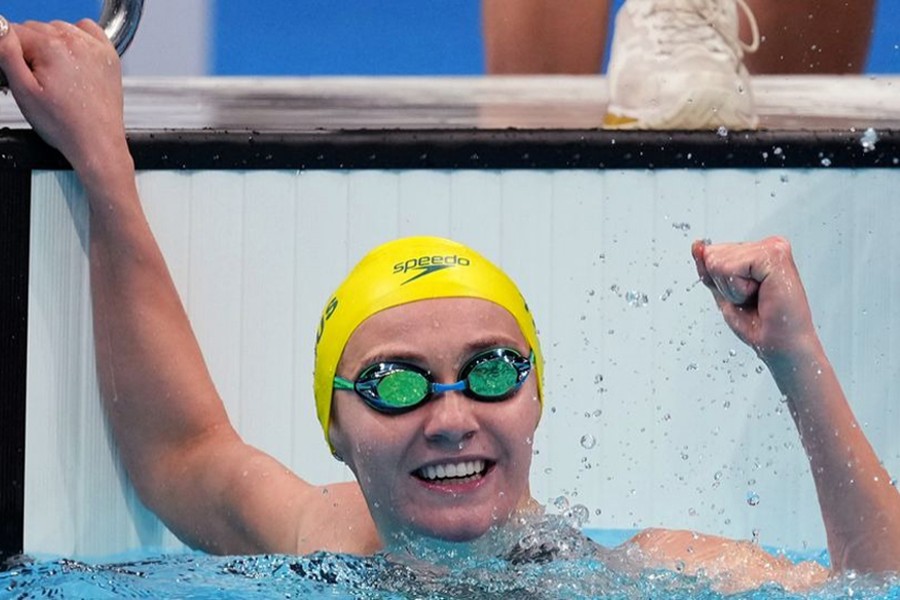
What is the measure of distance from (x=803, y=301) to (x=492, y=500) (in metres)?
0.50

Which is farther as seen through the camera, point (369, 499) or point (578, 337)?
point (578, 337)

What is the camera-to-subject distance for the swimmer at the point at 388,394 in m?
1.76

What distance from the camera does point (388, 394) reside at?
196cm

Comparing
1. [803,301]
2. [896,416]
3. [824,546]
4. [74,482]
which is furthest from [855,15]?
[74,482]

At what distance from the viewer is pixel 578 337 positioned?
256cm

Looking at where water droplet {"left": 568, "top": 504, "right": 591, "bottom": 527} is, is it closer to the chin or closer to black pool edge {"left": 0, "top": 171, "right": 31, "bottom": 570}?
the chin

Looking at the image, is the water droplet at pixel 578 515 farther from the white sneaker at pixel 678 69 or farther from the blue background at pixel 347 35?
the blue background at pixel 347 35

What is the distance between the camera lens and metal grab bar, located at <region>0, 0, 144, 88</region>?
2479 mm

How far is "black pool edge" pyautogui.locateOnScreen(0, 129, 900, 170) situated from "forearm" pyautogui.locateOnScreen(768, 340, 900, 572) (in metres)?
0.84

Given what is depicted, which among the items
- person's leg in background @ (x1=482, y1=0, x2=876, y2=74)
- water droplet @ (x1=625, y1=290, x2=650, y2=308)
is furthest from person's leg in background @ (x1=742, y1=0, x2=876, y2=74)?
water droplet @ (x1=625, y1=290, x2=650, y2=308)

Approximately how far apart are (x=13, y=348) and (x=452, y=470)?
933 mm

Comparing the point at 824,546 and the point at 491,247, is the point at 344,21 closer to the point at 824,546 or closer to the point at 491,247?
the point at 491,247

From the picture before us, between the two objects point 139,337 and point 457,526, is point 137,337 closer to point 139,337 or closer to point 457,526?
point 139,337

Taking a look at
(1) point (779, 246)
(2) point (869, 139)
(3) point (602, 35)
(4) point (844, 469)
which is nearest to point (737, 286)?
(1) point (779, 246)
